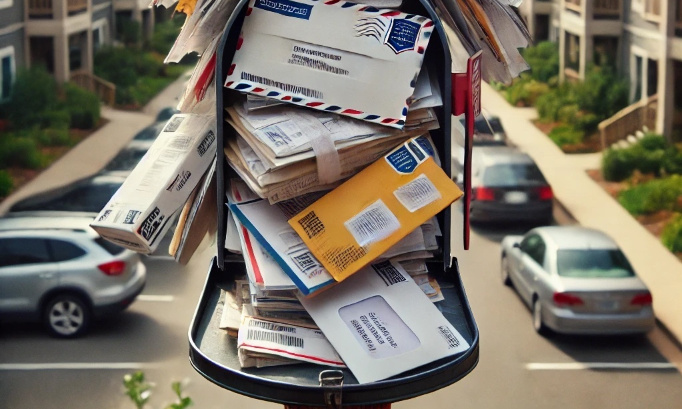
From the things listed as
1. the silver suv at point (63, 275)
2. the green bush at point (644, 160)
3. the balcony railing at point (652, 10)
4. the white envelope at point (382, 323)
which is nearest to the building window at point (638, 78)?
the balcony railing at point (652, 10)

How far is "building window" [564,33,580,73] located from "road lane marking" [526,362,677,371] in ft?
30.3

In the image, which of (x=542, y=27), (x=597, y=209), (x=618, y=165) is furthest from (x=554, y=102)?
(x=597, y=209)

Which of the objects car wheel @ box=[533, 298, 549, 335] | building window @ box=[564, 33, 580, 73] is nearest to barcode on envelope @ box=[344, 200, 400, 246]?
car wheel @ box=[533, 298, 549, 335]

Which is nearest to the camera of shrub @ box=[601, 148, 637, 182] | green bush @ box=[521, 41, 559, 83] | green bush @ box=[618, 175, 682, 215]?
green bush @ box=[618, 175, 682, 215]

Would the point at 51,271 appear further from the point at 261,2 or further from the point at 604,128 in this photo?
the point at 604,128

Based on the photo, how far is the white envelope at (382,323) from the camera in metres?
1.73

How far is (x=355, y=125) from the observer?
6.14 ft

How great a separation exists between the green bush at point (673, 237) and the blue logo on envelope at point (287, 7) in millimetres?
11818

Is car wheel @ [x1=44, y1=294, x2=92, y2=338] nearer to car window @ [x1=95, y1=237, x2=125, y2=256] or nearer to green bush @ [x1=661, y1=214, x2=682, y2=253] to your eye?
car window @ [x1=95, y1=237, x2=125, y2=256]

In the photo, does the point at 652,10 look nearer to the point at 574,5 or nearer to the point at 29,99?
the point at 574,5

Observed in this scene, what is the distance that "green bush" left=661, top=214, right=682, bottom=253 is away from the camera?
12758 millimetres

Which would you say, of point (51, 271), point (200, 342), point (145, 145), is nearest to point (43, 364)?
point (51, 271)

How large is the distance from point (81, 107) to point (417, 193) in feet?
55.0

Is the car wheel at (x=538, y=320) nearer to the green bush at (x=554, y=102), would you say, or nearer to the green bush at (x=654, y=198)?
the green bush at (x=654, y=198)
